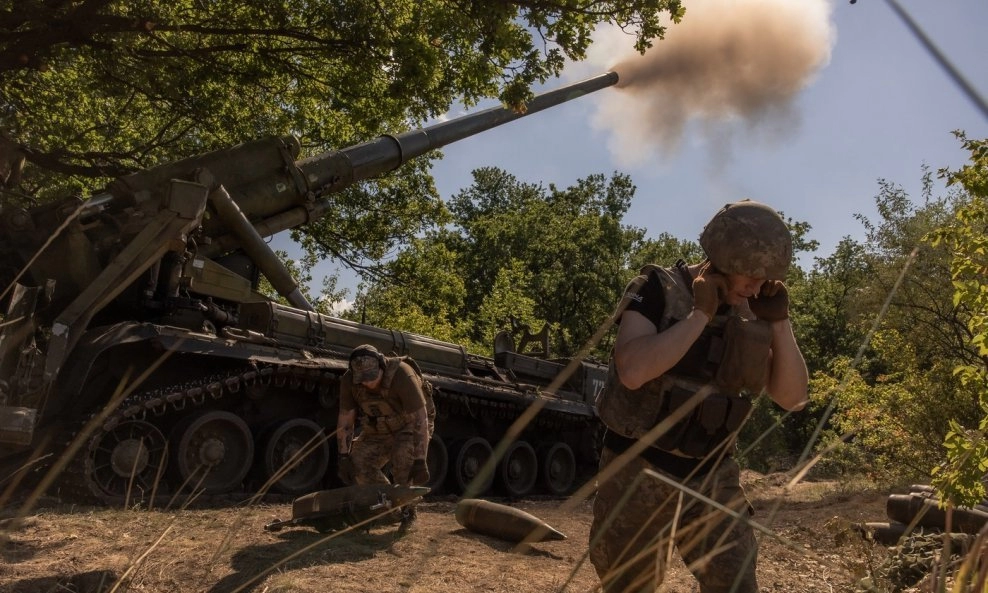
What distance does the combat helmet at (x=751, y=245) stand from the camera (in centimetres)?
320

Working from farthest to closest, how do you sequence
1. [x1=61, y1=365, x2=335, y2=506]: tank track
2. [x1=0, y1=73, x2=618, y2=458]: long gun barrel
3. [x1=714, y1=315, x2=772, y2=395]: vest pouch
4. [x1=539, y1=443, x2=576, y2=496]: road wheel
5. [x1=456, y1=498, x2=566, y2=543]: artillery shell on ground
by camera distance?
1. [x1=539, y1=443, x2=576, y2=496]: road wheel
2. [x1=61, y1=365, x2=335, y2=506]: tank track
3. [x1=0, y1=73, x2=618, y2=458]: long gun barrel
4. [x1=456, y1=498, x2=566, y2=543]: artillery shell on ground
5. [x1=714, y1=315, x2=772, y2=395]: vest pouch

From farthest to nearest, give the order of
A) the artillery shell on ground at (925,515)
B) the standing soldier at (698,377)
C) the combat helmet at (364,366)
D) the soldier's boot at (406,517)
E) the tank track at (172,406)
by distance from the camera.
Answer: the tank track at (172,406) → the soldier's boot at (406,517) → the combat helmet at (364,366) → the artillery shell on ground at (925,515) → the standing soldier at (698,377)

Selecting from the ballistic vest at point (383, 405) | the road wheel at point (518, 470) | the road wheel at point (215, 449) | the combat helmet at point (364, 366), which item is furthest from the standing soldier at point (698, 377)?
the road wheel at point (518, 470)

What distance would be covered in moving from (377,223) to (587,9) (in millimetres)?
9591

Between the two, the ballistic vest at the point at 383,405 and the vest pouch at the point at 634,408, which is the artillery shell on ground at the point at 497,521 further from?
the vest pouch at the point at 634,408

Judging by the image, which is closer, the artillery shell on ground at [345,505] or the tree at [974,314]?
the tree at [974,314]

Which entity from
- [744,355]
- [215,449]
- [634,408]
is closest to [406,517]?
[215,449]

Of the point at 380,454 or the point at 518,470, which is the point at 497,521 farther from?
the point at 518,470

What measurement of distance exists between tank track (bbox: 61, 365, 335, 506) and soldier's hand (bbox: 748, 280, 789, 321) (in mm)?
6059

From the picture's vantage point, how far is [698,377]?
11.2ft

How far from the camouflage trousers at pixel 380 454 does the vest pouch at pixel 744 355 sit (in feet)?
15.8

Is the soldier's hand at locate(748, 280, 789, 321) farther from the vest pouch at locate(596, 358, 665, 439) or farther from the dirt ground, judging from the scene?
the dirt ground

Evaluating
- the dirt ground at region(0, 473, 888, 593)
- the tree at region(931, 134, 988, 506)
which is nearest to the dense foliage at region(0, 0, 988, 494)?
the tree at region(931, 134, 988, 506)

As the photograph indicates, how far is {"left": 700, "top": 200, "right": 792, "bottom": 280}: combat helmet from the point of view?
320cm
